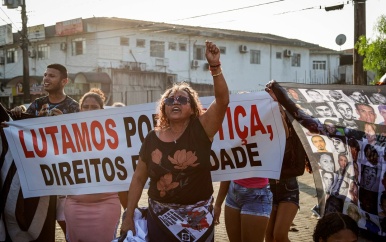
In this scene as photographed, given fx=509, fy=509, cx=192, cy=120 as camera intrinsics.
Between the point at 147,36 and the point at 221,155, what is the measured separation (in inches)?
1434

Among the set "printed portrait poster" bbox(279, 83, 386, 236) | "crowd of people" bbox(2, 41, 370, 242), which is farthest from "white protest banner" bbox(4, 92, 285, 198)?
"printed portrait poster" bbox(279, 83, 386, 236)

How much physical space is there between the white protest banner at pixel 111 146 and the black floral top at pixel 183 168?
1.10 m

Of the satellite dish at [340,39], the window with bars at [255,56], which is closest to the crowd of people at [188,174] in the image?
the satellite dish at [340,39]

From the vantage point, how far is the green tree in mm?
13742

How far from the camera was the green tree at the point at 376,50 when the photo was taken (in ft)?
45.1

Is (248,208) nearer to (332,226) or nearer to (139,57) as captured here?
(332,226)

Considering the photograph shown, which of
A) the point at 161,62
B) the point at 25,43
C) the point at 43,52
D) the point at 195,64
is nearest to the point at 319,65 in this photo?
the point at 195,64

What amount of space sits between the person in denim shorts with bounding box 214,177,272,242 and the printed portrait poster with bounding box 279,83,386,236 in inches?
36.5

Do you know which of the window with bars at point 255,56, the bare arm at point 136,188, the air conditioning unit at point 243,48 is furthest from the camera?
the window with bars at point 255,56

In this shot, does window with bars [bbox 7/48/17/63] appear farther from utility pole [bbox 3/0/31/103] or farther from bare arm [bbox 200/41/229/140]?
bare arm [bbox 200/41/229/140]

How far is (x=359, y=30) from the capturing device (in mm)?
14438

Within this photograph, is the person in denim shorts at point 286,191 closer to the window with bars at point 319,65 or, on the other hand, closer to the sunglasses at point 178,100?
the sunglasses at point 178,100

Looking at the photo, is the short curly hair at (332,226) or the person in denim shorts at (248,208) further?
the person in denim shorts at (248,208)

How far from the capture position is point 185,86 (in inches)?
153
